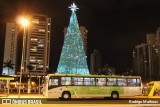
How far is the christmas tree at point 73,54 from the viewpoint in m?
63.2

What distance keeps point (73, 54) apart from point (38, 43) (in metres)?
104

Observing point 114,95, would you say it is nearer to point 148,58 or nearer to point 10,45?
point 148,58

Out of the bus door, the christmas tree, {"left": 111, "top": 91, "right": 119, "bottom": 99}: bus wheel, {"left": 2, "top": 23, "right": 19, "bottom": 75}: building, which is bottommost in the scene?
{"left": 111, "top": 91, "right": 119, "bottom": 99}: bus wheel

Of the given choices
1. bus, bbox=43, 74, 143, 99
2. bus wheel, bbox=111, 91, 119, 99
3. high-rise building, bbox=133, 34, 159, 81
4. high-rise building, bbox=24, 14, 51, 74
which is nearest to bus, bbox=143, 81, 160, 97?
bus, bbox=43, 74, 143, 99

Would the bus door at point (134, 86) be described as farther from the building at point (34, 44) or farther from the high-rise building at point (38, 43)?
the high-rise building at point (38, 43)

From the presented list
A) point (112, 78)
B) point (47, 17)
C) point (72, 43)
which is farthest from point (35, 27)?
point (112, 78)

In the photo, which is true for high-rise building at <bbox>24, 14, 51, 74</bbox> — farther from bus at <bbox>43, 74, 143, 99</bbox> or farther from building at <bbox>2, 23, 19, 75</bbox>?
bus at <bbox>43, 74, 143, 99</bbox>

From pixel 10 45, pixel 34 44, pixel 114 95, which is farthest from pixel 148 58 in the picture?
pixel 114 95

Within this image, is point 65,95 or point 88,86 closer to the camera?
point 65,95

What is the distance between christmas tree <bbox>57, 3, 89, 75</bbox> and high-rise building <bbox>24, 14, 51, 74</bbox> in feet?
319

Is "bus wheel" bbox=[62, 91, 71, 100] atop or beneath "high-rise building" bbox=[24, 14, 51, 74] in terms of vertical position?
beneath

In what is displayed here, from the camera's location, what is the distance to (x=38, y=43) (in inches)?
6496

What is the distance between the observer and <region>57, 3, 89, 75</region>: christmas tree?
207 ft

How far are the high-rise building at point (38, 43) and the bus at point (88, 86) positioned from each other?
13136 centimetres
